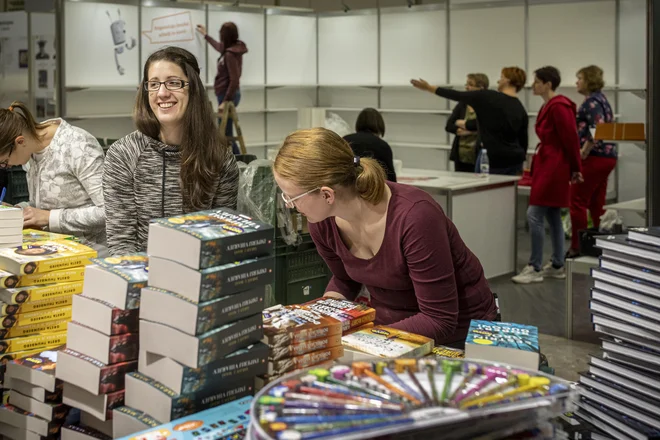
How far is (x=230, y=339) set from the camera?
66.8 inches

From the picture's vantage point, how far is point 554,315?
5.79 meters

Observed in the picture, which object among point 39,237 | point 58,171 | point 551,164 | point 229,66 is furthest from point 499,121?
point 39,237

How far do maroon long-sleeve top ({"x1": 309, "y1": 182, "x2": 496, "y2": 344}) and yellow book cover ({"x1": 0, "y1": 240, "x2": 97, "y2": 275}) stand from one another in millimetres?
761

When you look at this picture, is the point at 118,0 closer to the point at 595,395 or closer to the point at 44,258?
the point at 44,258

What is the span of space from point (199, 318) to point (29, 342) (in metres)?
0.79

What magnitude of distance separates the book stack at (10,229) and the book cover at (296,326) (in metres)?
0.85

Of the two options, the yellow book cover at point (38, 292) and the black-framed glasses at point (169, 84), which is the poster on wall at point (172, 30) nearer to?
the black-framed glasses at point (169, 84)

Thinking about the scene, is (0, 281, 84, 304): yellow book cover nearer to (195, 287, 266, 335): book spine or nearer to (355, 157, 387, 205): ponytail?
(195, 287, 266, 335): book spine

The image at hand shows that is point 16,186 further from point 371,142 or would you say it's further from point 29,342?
point 371,142

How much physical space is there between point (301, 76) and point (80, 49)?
416cm

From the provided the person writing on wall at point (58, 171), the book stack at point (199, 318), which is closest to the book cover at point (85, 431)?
the book stack at point (199, 318)

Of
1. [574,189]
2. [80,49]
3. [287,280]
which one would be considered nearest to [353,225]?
[287,280]

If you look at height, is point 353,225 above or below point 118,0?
below

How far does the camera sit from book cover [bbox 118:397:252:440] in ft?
5.16
